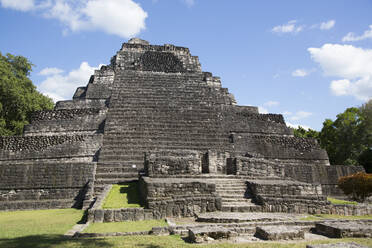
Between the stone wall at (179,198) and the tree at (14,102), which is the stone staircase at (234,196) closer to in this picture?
the stone wall at (179,198)

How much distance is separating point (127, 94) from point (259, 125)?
769cm

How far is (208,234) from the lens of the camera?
441 centimetres

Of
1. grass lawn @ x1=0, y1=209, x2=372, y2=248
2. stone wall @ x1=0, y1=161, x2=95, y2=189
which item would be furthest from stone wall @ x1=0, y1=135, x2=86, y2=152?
grass lawn @ x1=0, y1=209, x2=372, y2=248

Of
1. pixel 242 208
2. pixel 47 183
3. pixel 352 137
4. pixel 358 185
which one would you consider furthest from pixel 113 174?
pixel 352 137

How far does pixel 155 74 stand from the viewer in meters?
17.0

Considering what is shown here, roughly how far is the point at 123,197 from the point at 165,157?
1702 mm

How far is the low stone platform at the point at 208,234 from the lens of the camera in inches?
168

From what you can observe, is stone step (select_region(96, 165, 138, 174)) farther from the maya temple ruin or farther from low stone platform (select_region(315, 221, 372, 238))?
low stone platform (select_region(315, 221, 372, 238))

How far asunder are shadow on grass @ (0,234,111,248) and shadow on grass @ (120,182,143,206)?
243 centimetres

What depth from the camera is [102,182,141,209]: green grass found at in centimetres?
644

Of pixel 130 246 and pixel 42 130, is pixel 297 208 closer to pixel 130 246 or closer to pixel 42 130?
pixel 130 246

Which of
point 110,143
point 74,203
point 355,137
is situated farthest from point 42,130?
point 355,137

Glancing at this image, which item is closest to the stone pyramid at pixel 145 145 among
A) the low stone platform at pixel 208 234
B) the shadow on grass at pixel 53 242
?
the low stone platform at pixel 208 234

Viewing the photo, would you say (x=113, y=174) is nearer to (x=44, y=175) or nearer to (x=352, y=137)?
(x=44, y=175)
